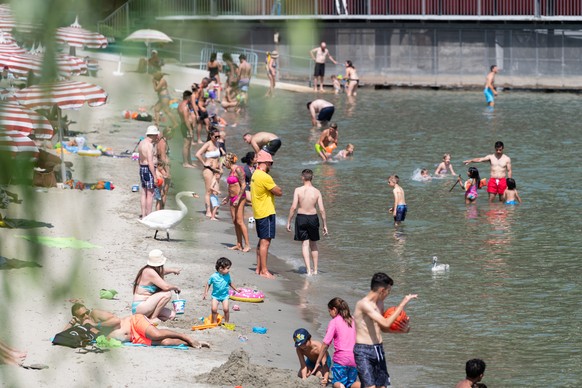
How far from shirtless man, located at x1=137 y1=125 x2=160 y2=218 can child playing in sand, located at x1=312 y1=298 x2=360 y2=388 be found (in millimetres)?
6555

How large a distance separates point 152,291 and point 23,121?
10.4 metres

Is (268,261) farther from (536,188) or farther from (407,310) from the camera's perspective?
(536,188)

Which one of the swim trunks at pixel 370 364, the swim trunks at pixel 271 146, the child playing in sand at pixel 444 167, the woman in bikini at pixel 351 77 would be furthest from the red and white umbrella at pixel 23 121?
the woman in bikini at pixel 351 77

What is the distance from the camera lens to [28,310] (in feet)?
9.16

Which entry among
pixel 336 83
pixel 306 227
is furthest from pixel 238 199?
pixel 336 83

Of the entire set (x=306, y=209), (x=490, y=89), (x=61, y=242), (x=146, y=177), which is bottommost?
(x=306, y=209)

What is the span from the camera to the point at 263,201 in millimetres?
16125

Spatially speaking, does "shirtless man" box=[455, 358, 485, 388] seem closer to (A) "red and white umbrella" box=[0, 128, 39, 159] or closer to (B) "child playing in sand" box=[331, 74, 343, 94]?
(A) "red and white umbrella" box=[0, 128, 39, 159]

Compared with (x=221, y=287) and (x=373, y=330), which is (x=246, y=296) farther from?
(x=373, y=330)

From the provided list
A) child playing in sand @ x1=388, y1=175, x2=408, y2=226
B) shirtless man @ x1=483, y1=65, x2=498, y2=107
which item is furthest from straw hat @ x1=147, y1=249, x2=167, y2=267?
shirtless man @ x1=483, y1=65, x2=498, y2=107

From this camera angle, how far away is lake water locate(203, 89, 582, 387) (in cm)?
1334

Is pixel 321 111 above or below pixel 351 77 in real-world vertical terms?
below

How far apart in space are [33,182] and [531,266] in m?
16.9

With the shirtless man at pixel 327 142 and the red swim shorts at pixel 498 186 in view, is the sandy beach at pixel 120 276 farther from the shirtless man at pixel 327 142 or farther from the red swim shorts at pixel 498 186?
the red swim shorts at pixel 498 186
